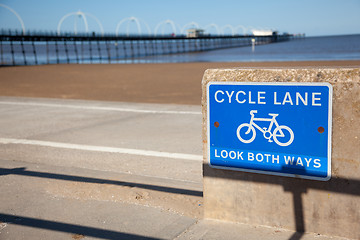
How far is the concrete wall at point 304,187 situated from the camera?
8.78 ft

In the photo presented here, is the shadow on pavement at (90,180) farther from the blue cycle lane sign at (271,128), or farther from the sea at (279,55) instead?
the sea at (279,55)

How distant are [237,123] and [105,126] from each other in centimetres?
536

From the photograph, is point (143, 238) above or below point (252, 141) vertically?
below

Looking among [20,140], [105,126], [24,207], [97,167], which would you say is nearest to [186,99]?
[105,126]

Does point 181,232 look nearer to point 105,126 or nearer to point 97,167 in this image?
point 97,167

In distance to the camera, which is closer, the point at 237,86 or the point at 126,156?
the point at 237,86

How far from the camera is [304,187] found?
2.85m

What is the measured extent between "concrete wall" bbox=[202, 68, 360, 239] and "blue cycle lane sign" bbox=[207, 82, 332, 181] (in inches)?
2.1

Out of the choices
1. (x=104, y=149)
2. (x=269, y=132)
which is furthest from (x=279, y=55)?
(x=269, y=132)

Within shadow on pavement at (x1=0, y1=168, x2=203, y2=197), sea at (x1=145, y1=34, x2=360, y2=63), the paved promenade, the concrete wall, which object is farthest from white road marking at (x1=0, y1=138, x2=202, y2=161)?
sea at (x1=145, y1=34, x2=360, y2=63)

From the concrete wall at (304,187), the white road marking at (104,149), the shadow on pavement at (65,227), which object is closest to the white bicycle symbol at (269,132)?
the concrete wall at (304,187)

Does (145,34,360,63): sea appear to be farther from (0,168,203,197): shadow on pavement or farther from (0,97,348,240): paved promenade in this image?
(0,168,203,197): shadow on pavement

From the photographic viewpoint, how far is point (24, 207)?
12.2 ft

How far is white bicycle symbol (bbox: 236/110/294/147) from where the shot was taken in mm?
2871
